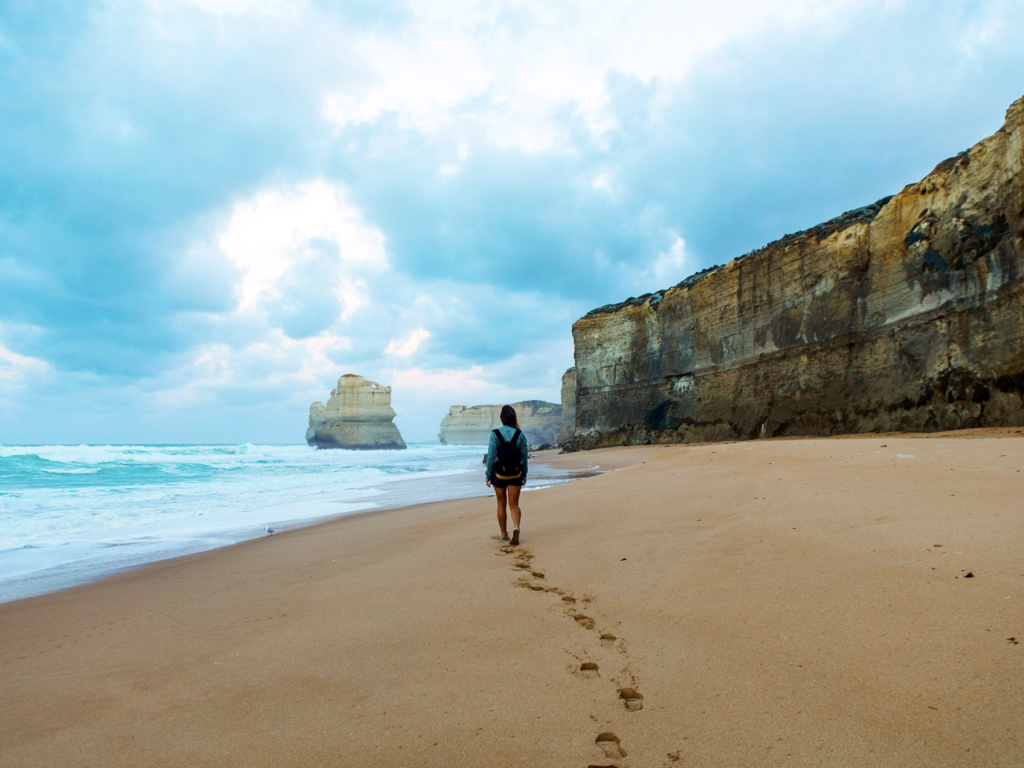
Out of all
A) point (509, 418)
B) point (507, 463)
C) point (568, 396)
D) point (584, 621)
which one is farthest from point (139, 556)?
point (568, 396)

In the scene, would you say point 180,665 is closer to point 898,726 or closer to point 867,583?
point 898,726

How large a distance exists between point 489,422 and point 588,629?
9559 centimetres

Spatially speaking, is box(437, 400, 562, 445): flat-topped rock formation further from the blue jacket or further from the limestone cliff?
the blue jacket

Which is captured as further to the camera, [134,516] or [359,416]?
[359,416]

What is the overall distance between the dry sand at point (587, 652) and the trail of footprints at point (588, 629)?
20 millimetres

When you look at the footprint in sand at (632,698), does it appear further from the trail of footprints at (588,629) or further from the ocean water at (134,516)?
the ocean water at (134,516)

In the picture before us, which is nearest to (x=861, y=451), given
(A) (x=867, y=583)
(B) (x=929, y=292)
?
(A) (x=867, y=583)

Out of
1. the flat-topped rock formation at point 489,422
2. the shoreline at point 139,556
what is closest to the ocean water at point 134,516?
the shoreline at point 139,556

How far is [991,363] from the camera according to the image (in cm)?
1062

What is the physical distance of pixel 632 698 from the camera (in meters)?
1.71

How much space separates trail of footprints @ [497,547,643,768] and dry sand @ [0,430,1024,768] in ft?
0.06

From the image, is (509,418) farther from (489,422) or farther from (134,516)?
(489,422)

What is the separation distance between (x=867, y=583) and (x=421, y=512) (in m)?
6.18

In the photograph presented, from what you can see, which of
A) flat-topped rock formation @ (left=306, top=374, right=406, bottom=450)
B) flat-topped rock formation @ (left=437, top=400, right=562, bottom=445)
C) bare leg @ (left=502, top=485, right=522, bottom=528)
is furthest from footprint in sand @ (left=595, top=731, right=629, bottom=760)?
flat-topped rock formation @ (left=437, top=400, right=562, bottom=445)
